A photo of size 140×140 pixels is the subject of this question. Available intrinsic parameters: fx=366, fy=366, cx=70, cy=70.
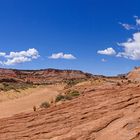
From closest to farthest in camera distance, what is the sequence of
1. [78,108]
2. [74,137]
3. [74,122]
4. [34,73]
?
[74,137] < [74,122] < [78,108] < [34,73]

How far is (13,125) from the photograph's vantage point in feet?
47.6

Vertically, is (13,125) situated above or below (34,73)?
below

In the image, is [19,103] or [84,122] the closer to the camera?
[84,122]

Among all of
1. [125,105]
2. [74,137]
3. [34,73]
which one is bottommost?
[74,137]

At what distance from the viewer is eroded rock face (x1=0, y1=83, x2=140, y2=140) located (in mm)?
11883

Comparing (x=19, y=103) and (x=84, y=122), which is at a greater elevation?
(x=19, y=103)

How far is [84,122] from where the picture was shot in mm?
13273

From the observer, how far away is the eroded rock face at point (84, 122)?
11.9 m

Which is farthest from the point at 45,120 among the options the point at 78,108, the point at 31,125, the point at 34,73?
the point at 34,73

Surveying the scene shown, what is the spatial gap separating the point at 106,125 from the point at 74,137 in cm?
124

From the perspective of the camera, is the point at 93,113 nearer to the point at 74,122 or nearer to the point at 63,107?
the point at 74,122

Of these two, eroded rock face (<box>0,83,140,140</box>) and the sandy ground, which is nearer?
eroded rock face (<box>0,83,140,140</box>)

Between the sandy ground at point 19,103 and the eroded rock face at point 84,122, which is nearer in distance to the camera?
the eroded rock face at point 84,122

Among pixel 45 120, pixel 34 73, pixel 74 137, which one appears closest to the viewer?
pixel 74 137
